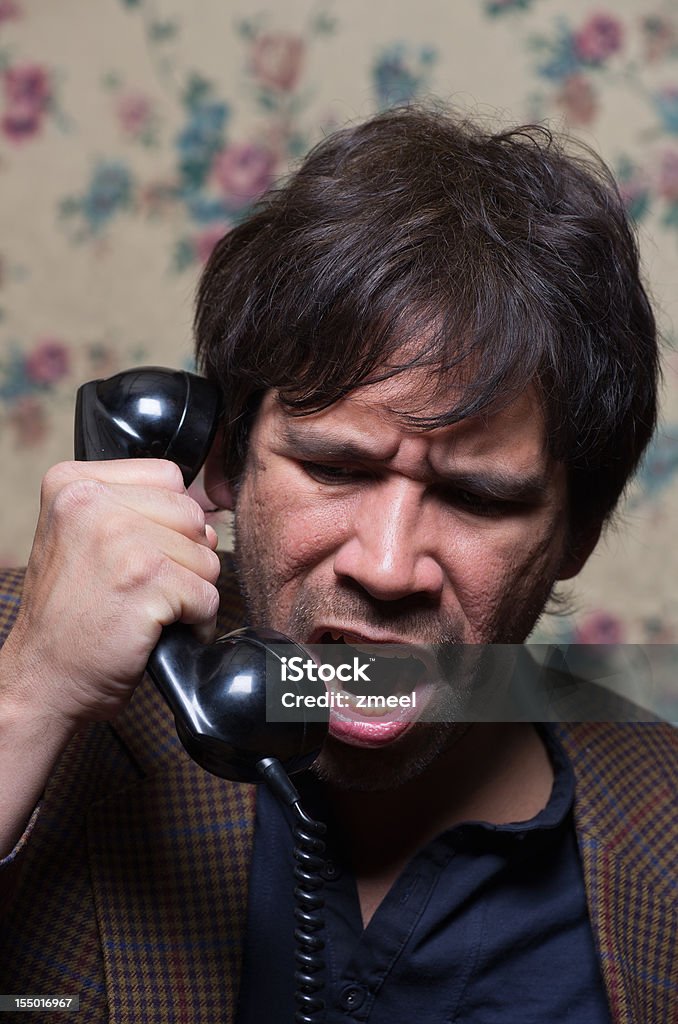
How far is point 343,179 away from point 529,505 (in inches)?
16.9

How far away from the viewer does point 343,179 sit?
1.39 meters

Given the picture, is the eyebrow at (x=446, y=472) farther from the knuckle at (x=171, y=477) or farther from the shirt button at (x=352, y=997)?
the shirt button at (x=352, y=997)

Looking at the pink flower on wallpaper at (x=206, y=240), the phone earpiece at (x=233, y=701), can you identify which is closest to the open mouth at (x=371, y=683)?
the phone earpiece at (x=233, y=701)

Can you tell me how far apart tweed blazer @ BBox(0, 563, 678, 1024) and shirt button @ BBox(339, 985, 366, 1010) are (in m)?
0.11

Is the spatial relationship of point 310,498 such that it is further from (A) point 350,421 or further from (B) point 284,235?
Answer: (B) point 284,235

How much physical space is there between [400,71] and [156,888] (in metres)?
1.49

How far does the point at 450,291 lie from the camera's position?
1.24m

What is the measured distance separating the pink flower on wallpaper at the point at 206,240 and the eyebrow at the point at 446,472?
0.99 m

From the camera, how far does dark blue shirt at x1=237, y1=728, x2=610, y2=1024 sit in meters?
1.26

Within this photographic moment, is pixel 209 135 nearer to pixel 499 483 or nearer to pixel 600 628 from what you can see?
pixel 600 628

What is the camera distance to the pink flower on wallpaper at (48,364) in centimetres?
222

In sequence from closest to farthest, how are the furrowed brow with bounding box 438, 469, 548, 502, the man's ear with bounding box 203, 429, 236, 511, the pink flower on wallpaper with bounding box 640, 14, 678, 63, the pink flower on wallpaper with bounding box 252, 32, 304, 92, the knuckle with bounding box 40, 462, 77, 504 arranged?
1. the knuckle with bounding box 40, 462, 77, 504
2. the furrowed brow with bounding box 438, 469, 548, 502
3. the man's ear with bounding box 203, 429, 236, 511
4. the pink flower on wallpaper with bounding box 640, 14, 678, 63
5. the pink flower on wallpaper with bounding box 252, 32, 304, 92

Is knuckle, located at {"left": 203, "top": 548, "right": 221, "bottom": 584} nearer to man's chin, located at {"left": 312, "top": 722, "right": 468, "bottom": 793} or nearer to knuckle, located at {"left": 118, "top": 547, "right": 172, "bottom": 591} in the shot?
knuckle, located at {"left": 118, "top": 547, "right": 172, "bottom": 591}

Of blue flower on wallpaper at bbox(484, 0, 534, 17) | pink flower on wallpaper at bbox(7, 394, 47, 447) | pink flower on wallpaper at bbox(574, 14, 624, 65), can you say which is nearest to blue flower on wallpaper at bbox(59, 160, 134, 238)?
pink flower on wallpaper at bbox(7, 394, 47, 447)
